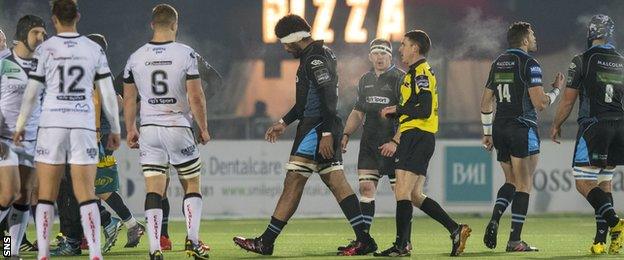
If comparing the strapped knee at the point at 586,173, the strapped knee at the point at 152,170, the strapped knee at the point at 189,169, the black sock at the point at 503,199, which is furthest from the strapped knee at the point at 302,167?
the strapped knee at the point at 586,173

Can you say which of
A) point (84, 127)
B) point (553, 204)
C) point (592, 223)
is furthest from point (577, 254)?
point (553, 204)

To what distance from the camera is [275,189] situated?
2067 cm

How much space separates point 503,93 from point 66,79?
14.6 ft

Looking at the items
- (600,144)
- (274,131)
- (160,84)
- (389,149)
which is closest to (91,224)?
(160,84)

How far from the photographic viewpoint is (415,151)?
40.5 feet

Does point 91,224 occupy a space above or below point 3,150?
below

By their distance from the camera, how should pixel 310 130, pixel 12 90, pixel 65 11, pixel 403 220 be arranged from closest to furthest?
pixel 65 11
pixel 12 90
pixel 403 220
pixel 310 130

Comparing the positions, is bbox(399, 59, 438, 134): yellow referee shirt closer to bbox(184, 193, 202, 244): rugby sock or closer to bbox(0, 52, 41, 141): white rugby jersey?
bbox(184, 193, 202, 244): rugby sock

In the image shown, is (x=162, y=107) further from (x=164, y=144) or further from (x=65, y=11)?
(x=65, y=11)

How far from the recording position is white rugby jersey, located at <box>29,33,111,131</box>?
10586mm

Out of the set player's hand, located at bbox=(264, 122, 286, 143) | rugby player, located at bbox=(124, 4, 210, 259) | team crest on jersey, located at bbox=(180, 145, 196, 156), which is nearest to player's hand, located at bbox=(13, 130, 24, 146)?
rugby player, located at bbox=(124, 4, 210, 259)

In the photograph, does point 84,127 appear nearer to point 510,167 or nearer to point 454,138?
point 510,167

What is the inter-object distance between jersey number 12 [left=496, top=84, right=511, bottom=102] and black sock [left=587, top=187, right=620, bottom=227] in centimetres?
110

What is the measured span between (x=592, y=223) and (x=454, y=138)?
3197 mm
